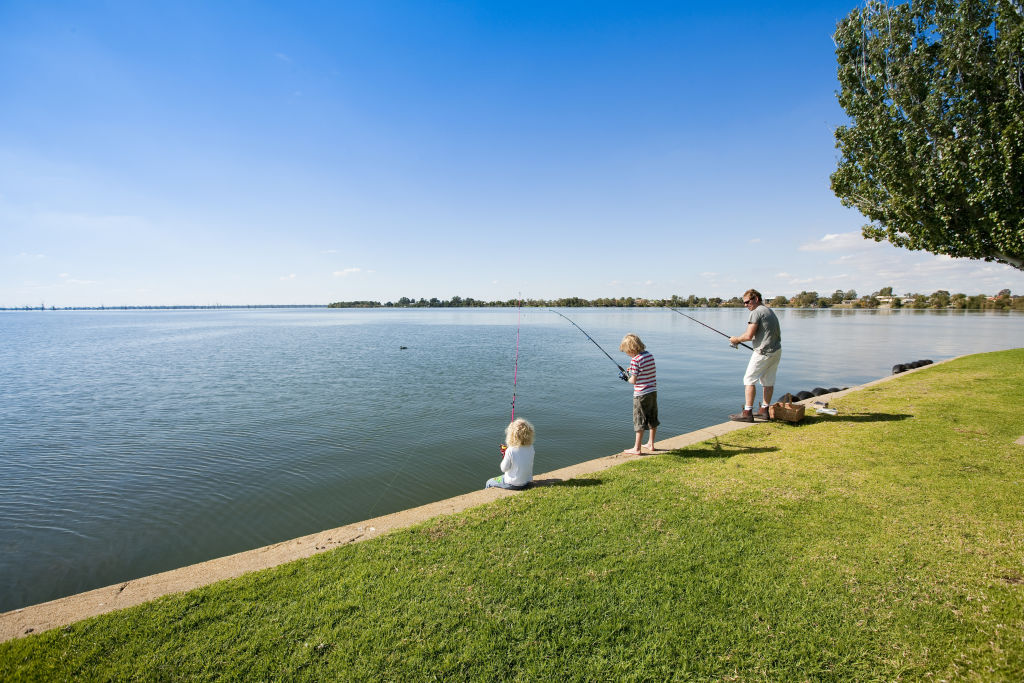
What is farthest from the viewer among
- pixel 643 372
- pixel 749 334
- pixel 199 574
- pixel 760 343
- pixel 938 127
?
pixel 938 127

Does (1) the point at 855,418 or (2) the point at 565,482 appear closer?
(2) the point at 565,482

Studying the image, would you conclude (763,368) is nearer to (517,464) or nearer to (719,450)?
(719,450)

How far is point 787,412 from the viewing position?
9414 millimetres

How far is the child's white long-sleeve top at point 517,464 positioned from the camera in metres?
6.50

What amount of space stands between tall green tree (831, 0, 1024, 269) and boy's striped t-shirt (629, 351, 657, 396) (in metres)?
10.5

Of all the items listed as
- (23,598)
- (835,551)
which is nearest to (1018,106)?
(835,551)

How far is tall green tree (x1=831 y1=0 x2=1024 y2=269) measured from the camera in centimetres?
1045

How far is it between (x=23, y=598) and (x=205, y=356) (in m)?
30.6

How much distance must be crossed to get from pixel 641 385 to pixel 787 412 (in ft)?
13.8

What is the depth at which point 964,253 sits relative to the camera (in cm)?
1313

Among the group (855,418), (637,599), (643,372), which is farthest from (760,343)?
(637,599)

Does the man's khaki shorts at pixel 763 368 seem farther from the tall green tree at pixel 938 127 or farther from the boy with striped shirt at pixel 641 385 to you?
the tall green tree at pixel 938 127

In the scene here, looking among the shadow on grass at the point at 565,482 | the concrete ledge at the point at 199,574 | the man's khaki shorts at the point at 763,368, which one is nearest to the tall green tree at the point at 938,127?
the man's khaki shorts at the point at 763,368

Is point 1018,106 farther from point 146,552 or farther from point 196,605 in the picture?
point 146,552
